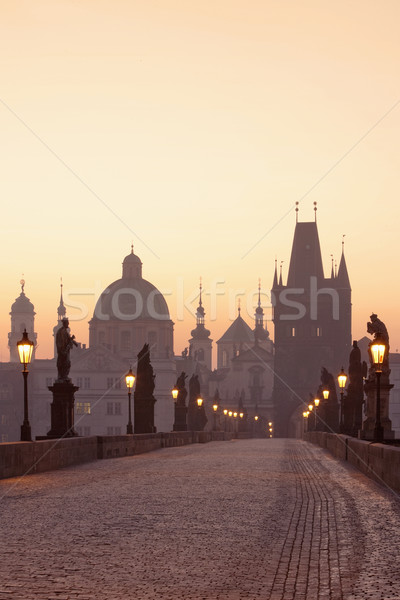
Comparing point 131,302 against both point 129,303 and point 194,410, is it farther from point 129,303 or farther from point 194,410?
point 194,410

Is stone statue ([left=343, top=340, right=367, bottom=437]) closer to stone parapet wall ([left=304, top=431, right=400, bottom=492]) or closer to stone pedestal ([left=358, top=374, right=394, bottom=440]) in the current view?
stone pedestal ([left=358, top=374, right=394, bottom=440])

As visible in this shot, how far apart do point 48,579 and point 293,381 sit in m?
147

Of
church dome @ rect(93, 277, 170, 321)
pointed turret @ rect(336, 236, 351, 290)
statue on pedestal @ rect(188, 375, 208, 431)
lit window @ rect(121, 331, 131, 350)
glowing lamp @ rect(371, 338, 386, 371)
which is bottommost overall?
statue on pedestal @ rect(188, 375, 208, 431)

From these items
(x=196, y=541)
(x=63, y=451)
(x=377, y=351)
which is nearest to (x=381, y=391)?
(x=377, y=351)

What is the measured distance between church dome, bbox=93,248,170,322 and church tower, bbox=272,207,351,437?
757 inches

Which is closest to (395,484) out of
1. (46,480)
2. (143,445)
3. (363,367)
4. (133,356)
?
(46,480)

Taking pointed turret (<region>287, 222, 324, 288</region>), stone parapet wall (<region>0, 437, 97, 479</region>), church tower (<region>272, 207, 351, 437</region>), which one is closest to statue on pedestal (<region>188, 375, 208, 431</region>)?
stone parapet wall (<region>0, 437, 97, 479</region>)

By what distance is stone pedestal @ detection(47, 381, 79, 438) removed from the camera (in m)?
30.5

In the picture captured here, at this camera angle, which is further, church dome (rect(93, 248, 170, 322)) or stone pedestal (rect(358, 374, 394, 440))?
church dome (rect(93, 248, 170, 322))

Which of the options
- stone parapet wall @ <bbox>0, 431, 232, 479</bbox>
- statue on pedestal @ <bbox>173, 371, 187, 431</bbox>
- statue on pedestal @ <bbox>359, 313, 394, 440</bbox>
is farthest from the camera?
statue on pedestal @ <bbox>173, 371, 187, 431</bbox>

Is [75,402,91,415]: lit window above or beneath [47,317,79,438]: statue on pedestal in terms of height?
beneath

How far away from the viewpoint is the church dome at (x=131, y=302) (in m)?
161

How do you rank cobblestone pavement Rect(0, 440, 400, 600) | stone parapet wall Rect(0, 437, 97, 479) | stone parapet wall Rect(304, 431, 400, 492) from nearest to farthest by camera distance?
cobblestone pavement Rect(0, 440, 400, 600)
stone parapet wall Rect(304, 431, 400, 492)
stone parapet wall Rect(0, 437, 97, 479)

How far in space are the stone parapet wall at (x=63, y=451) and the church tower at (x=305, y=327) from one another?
112692 millimetres
